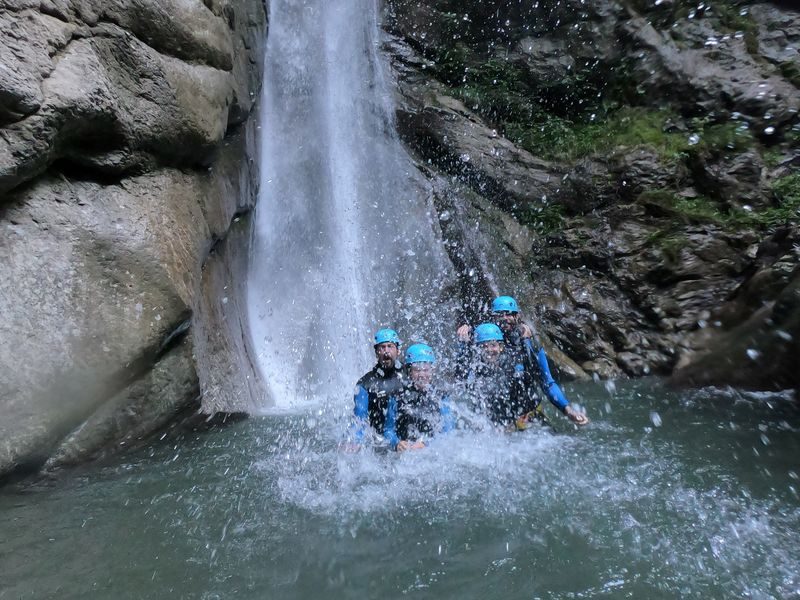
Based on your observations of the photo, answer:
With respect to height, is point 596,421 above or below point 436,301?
above

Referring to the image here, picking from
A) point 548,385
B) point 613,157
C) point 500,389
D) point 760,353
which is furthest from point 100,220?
point 613,157

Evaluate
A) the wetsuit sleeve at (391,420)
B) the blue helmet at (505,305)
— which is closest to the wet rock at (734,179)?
the blue helmet at (505,305)

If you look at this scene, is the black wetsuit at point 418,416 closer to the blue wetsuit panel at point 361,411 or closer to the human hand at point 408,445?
the human hand at point 408,445

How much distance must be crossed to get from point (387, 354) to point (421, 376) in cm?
39

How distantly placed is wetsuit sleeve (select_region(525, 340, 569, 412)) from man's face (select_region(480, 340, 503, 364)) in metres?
0.42

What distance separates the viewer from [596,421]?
612 centimetres

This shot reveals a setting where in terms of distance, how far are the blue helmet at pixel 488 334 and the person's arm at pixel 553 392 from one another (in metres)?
0.43

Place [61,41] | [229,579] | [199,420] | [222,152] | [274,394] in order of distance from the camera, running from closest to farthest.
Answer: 1. [229,579]
2. [61,41]
3. [199,420]
4. [222,152]
5. [274,394]

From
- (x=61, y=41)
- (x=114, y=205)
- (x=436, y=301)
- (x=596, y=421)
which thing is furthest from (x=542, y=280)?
(x=61, y=41)

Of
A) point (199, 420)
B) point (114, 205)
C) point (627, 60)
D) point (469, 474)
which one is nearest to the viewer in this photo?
point (469, 474)

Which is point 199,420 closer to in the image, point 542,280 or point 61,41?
point 61,41

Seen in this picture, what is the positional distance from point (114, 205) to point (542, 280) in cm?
673

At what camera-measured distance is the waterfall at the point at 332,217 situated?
9.69m

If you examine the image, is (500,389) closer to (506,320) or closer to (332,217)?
(506,320)
